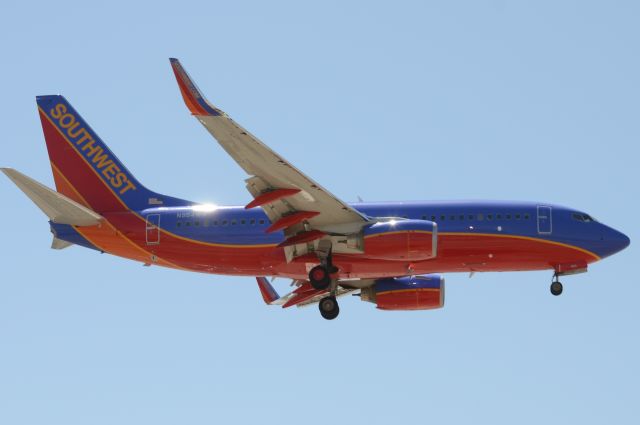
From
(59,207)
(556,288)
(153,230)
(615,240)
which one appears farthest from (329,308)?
(615,240)

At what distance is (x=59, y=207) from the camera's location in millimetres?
57750

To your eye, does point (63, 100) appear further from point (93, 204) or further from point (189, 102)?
point (189, 102)

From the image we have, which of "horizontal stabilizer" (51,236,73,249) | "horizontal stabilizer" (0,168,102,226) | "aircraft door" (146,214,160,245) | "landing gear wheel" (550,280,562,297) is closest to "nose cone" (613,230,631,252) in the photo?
"landing gear wheel" (550,280,562,297)

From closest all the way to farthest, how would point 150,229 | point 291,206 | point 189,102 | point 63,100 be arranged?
point 189,102 → point 291,206 → point 150,229 → point 63,100

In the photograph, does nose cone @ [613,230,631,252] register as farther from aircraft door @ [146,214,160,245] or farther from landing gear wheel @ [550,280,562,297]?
aircraft door @ [146,214,160,245]

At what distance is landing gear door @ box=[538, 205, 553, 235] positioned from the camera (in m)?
56.8

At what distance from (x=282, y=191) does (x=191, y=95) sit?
7535 millimetres

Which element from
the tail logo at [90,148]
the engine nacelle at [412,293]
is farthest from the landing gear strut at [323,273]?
the tail logo at [90,148]

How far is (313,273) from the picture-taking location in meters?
56.0

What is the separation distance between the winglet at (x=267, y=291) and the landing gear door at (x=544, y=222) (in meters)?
14.5

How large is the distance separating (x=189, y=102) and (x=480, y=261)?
16.3 metres

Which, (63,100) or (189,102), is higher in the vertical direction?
(63,100)

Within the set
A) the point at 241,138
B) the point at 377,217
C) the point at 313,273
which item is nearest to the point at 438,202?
the point at 377,217

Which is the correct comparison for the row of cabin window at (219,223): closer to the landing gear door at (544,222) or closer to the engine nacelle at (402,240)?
the engine nacelle at (402,240)
